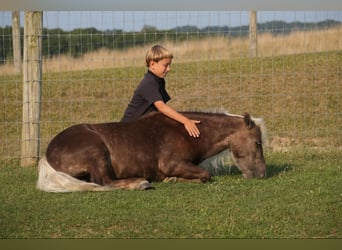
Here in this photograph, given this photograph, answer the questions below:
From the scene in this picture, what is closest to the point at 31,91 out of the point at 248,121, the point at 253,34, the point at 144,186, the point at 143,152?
the point at 143,152

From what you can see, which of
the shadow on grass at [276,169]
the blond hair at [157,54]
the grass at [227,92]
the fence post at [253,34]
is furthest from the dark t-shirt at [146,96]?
the fence post at [253,34]

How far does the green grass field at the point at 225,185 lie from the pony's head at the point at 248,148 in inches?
6.6

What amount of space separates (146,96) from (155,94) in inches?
4.9

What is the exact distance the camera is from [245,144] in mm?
8820

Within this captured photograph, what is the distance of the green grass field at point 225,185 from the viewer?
21.0ft

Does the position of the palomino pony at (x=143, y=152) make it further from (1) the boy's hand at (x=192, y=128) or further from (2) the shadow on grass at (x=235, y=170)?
(2) the shadow on grass at (x=235, y=170)

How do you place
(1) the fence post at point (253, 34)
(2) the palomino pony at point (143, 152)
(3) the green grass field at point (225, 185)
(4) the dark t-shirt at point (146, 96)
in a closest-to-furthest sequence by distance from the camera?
(3) the green grass field at point (225, 185) → (2) the palomino pony at point (143, 152) → (4) the dark t-shirt at point (146, 96) → (1) the fence post at point (253, 34)

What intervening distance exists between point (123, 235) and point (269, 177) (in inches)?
124

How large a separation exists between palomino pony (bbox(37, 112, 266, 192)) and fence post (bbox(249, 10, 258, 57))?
16.4 ft

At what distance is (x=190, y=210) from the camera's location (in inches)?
275

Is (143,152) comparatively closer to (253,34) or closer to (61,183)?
(61,183)

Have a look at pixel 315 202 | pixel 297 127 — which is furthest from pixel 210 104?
pixel 315 202

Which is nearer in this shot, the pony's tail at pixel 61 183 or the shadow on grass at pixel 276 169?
the pony's tail at pixel 61 183

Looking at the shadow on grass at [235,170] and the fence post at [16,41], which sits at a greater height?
the fence post at [16,41]
